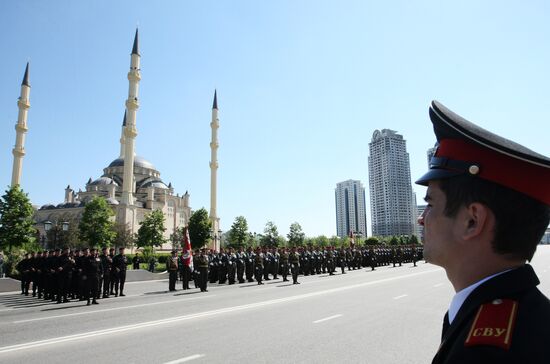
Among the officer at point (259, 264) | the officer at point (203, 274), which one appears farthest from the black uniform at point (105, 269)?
the officer at point (259, 264)

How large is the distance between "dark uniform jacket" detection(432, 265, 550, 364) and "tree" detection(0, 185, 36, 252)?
136 feet

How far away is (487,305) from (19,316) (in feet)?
44.2

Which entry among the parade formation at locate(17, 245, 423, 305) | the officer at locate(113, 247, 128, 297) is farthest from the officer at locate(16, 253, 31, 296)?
the officer at locate(113, 247, 128, 297)

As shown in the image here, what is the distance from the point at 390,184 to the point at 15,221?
86.3 metres

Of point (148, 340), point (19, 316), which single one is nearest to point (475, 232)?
point (148, 340)

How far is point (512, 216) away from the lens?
1254 mm

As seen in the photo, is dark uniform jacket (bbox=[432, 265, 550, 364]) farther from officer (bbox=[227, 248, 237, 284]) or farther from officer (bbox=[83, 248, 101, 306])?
officer (bbox=[227, 248, 237, 284])

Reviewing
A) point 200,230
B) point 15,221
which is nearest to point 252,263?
point 15,221

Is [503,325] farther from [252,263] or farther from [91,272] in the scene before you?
[252,263]

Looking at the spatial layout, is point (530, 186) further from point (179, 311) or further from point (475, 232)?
point (179, 311)

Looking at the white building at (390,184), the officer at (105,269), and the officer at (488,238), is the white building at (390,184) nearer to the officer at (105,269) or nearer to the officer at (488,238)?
the officer at (105,269)

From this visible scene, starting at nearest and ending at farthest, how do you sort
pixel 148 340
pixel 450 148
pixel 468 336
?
pixel 468 336 < pixel 450 148 < pixel 148 340

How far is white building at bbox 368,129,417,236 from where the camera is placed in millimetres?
101875

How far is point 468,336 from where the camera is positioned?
1114 mm
